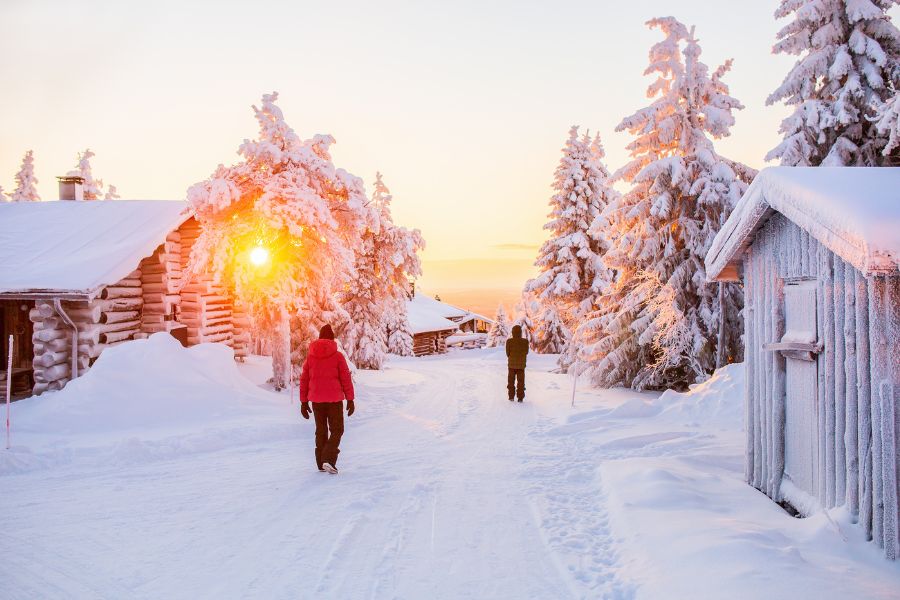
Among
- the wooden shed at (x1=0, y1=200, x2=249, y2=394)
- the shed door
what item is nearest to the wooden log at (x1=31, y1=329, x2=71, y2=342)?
the wooden shed at (x1=0, y1=200, x2=249, y2=394)

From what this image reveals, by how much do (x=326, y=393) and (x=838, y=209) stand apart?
21.6ft

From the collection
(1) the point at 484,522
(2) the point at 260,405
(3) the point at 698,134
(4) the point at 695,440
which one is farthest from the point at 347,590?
(3) the point at 698,134

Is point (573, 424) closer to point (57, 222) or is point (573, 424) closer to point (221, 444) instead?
point (221, 444)

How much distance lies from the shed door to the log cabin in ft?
47.5

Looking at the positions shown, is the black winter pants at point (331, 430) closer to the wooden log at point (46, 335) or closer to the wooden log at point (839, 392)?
the wooden log at point (839, 392)

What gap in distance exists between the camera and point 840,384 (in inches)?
222

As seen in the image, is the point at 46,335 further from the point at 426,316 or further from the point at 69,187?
the point at 426,316

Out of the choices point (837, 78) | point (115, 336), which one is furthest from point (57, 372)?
point (837, 78)

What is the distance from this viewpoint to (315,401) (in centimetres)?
842

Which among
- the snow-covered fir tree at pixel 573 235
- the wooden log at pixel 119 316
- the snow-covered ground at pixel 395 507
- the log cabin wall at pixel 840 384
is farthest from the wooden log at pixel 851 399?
the snow-covered fir tree at pixel 573 235

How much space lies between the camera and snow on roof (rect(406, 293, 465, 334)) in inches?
2073

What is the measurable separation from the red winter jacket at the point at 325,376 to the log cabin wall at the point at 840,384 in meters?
5.62

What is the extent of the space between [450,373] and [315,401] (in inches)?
631

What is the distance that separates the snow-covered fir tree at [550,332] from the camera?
34.5m
